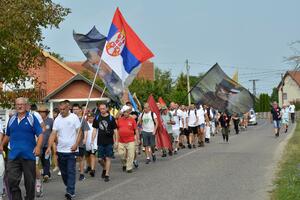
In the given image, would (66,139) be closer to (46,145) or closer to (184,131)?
(46,145)

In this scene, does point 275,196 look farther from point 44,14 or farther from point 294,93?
point 294,93

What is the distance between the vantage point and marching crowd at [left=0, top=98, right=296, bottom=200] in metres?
10.1

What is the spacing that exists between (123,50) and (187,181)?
5.14 m

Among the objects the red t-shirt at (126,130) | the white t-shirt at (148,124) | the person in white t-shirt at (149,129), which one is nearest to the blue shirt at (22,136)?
the red t-shirt at (126,130)

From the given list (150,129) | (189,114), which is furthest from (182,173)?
(189,114)

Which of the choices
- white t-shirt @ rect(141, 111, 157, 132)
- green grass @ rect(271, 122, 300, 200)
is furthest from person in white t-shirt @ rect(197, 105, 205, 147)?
green grass @ rect(271, 122, 300, 200)

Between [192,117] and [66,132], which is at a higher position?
[192,117]

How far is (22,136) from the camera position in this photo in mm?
10117

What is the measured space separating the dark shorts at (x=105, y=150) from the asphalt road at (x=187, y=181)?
531 millimetres

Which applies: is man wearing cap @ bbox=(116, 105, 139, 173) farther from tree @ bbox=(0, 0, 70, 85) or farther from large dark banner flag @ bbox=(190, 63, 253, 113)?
large dark banner flag @ bbox=(190, 63, 253, 113)

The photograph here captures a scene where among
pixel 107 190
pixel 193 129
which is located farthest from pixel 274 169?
pixel 193 129

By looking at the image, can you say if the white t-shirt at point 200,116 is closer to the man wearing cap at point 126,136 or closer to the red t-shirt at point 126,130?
the man wearing cap at point 126,136

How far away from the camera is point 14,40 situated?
602 inches

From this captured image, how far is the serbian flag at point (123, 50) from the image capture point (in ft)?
54.2
